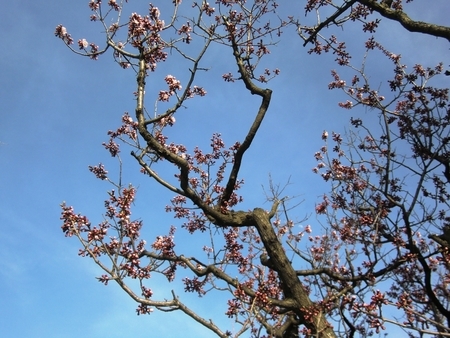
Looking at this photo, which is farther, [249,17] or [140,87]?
[249,17]

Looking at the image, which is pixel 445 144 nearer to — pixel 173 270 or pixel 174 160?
pixel 174 160

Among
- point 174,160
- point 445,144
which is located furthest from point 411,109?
point 174,160

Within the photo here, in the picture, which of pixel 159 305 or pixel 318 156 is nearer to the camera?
pixel 159 305

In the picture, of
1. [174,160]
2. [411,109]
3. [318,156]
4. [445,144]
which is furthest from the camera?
[318,156]

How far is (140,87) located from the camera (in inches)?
265

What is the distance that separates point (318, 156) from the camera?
1070 centimetres

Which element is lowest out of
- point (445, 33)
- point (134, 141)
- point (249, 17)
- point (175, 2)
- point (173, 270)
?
point (173, 270)

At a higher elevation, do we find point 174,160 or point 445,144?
point 445,144

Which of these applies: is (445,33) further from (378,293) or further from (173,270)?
(173,270)

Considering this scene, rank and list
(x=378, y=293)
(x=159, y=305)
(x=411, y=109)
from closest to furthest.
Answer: (x=378, y=293) < (x=159, y=305) < (x=411, y=109)

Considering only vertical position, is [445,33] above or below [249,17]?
below

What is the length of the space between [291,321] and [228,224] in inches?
81.7

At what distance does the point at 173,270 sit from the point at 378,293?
4.22 m

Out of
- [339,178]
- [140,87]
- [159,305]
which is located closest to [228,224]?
[159,305]
